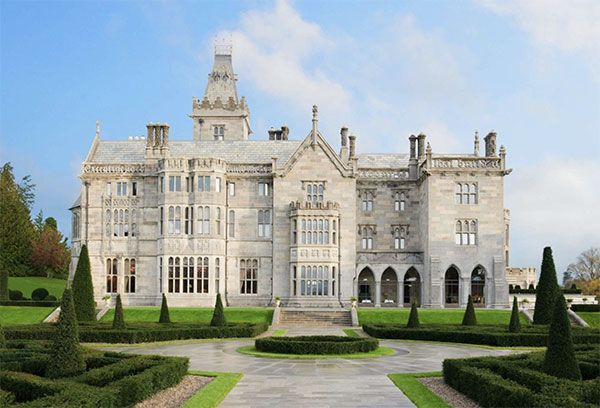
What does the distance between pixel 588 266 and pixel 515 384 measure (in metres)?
107

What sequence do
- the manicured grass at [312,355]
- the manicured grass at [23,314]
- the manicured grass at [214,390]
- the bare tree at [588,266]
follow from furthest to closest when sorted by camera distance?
the bare tree at [588,266] → the manicured grass at [23,314] → the manicured grass at [312,355] → the manicured grass at [214,390]

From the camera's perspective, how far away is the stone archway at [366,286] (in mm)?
66688

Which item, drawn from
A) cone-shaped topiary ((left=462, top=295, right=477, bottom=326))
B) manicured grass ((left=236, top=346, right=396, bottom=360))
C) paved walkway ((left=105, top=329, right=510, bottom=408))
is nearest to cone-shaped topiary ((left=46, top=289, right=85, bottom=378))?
paved walkway ((left=105, top=329, right=510, bottom=408))

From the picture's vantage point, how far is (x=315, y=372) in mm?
26547

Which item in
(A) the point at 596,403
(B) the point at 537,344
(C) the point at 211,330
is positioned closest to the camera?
(A) the point at 596,403

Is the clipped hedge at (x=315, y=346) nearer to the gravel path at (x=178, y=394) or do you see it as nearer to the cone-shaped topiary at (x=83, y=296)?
the gravel path at (x=178, y=394)

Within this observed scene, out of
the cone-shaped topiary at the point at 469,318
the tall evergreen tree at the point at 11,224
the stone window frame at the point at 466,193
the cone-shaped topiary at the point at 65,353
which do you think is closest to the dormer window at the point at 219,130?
the tall evergreen tree at the point at 11,224

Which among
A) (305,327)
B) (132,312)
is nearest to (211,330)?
(305,327)

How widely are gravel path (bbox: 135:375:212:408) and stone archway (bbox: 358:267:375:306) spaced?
4242cm

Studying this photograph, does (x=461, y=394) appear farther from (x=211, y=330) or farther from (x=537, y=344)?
(x=211, y=330)

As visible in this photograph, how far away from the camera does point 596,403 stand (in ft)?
58.7

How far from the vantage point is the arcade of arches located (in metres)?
63.3

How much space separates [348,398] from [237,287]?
43.4m

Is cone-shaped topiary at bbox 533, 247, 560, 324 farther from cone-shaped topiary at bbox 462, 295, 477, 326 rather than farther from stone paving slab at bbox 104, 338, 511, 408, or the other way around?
stone paving slab at bbox 104, 338, 511, 408
